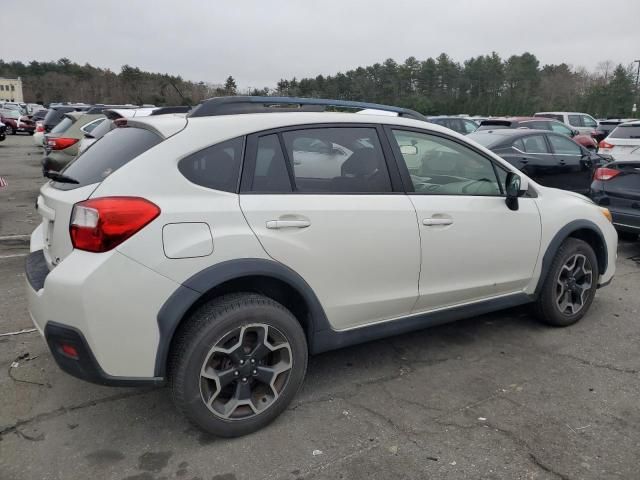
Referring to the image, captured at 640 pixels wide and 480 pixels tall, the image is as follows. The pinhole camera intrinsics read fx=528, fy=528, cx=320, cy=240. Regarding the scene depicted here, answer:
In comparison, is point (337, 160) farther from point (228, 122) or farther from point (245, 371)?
point (245, 371)

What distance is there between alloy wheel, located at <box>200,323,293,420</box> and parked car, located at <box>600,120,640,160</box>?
32.5ft

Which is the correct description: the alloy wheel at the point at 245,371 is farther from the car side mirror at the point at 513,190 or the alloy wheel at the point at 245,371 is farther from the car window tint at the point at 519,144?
the car window tint at the point at 519,144

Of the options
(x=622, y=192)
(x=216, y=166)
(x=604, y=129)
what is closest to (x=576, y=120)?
(x=604, y=129)

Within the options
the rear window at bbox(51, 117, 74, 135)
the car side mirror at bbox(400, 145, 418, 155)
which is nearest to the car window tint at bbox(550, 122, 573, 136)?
the rear window at bbox(51, 117, 74, 135)

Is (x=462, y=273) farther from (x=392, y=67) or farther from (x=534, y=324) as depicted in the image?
(x=392, y=67)

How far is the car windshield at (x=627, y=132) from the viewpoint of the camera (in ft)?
35.0

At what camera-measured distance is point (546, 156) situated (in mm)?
9102

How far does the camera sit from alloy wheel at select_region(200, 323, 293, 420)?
2.69 metres

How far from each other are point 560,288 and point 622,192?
3207 millimetres

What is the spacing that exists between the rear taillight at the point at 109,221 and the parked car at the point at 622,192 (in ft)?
20.1

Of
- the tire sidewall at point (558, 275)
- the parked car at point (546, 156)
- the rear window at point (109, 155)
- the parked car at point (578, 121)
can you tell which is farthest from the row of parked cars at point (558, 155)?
the parked car at point (578, 121)

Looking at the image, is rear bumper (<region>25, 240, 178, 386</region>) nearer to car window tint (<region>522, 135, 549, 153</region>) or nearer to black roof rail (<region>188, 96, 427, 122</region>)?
black roof rail (<region>188, 96, 427, 122</region>)

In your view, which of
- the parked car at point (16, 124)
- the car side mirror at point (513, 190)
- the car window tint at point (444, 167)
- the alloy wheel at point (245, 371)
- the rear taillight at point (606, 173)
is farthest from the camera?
the parked car at point (16, 124)

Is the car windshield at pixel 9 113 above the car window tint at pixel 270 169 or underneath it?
underneath
